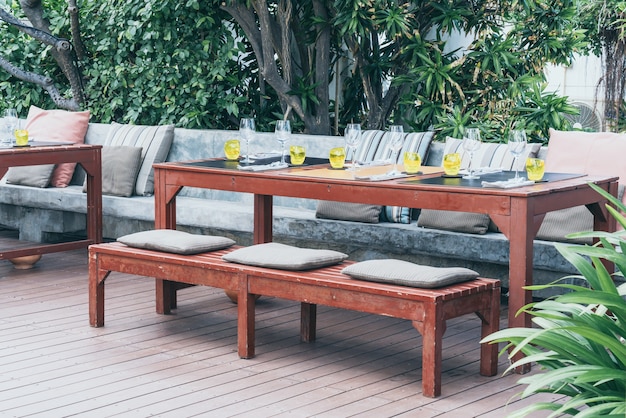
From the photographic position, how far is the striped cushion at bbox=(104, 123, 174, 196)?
6488 millimetres

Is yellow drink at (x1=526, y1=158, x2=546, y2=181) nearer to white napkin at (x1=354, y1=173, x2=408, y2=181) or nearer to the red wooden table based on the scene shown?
white napkin at (x1=354, y1=173, x2=408, y2=181)

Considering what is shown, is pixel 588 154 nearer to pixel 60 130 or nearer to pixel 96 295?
pixel 96 295

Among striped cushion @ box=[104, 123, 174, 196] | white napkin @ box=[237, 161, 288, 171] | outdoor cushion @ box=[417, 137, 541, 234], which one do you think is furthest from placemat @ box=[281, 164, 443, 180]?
striped cushion @ box=[104, 123, 174, 196]

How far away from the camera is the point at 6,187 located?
22.4ft

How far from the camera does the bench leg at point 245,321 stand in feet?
13.3

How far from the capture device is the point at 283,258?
4020mm

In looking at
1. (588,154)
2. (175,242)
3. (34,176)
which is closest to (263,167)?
(175,242)

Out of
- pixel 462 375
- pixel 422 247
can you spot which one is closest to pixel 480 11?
pixel 422 247

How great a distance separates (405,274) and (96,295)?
5.29ft

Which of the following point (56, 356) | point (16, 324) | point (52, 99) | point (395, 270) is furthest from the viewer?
point (52, 99)

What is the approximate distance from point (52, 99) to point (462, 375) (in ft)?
18.0

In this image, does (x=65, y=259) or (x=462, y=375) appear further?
(x=65, y=259)

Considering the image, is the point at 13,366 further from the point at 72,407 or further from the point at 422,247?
the point at 422,247

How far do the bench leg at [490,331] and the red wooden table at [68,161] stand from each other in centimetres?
305
